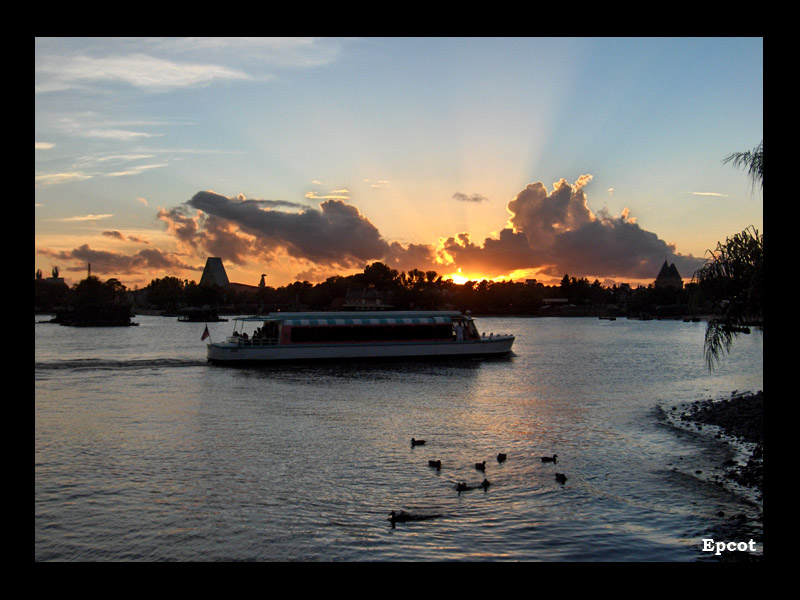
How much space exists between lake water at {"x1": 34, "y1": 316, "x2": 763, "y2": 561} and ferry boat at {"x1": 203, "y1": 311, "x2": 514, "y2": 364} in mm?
9119

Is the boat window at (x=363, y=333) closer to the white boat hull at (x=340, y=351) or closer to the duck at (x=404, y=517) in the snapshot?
the white boat hull at (x=340, y=351)

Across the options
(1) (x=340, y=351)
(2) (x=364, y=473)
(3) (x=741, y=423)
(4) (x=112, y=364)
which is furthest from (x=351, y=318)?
(2) (x=364, y=473)

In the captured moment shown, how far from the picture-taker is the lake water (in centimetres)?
1401

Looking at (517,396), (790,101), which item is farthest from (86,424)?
(790,101)

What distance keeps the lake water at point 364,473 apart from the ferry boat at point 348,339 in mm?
9119

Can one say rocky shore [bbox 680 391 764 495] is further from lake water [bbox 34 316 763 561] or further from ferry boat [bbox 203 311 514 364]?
ferry boat [bbox 203 311 514 364]

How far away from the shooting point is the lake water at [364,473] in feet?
46.0

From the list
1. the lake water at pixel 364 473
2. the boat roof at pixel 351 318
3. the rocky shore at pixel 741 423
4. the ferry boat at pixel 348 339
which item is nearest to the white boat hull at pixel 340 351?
the ferry boat at pixel 348 339

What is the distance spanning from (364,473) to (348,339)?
32.7 meters
